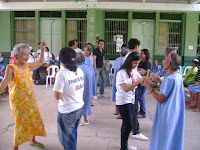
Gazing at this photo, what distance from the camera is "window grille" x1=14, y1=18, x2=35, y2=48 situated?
10.8 m

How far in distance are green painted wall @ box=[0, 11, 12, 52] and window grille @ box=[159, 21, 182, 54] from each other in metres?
7.75

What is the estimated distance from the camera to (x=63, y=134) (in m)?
2.21

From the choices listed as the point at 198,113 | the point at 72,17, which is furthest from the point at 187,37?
the point at 198,113

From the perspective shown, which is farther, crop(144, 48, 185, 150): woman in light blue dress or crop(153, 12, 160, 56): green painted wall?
crop(153, 12, 160, 56): green painted wall

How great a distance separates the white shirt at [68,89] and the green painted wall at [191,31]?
373 inches

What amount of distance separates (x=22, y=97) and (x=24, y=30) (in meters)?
9.12

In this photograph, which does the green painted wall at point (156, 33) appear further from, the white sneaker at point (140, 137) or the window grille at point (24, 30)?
the white sneaker at point (140, 137)

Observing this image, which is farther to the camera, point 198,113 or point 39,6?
point 39,6

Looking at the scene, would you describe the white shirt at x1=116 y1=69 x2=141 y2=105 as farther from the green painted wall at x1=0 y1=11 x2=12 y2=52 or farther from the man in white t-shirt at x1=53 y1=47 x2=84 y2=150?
the green painted wall at x1=0 y1=11 x2=12 y2=52

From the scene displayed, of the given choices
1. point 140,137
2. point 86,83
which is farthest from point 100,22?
point 140,137

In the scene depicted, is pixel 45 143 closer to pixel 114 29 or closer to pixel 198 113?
pixel 198 113

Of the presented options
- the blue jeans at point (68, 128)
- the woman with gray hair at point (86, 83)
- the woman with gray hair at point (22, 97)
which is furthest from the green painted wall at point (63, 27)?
the blue jeans at point (68, 128)

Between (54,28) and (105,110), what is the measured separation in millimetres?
7211

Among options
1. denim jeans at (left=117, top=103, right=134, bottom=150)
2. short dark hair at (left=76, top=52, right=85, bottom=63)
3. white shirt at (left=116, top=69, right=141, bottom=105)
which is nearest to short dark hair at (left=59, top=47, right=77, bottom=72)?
white shirt at (left=116, top=69, right=141, bottom=105)
